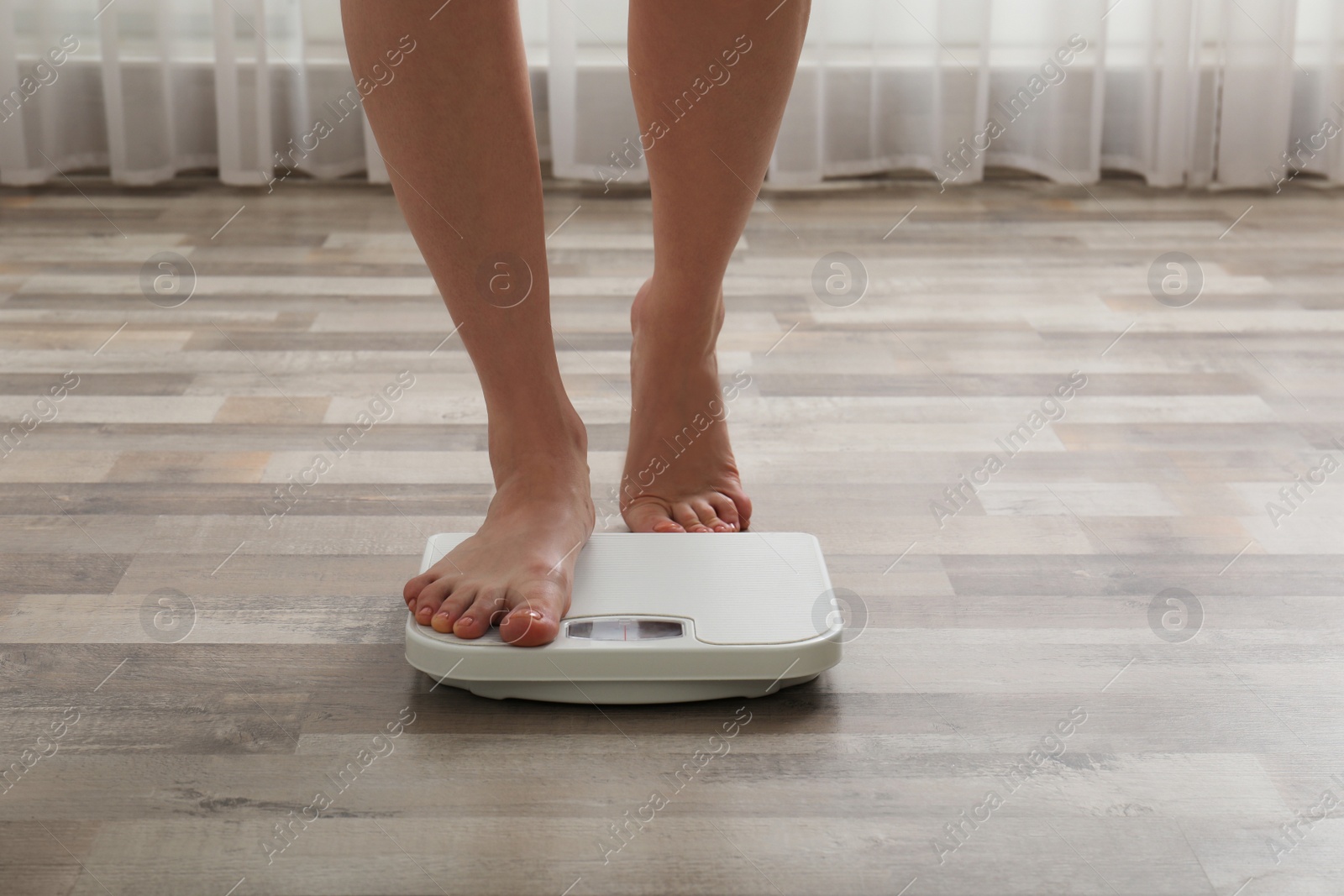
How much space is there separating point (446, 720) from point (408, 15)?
0.47 meters

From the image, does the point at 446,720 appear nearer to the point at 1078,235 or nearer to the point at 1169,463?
the point at 1169,463

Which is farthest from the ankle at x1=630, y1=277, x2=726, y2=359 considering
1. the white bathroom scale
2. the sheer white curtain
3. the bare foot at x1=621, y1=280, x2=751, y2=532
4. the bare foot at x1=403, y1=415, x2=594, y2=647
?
the sheer white curtain

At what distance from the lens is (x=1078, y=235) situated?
206cm

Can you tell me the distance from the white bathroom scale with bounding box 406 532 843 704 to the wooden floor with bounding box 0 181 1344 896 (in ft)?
0.08

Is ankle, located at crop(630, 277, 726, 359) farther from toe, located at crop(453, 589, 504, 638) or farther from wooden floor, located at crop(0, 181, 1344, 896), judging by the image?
toe, located at crop(453, 589, 504, 638)

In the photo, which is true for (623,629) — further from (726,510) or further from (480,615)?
(726,510)

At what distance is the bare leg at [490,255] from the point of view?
81 centimetres

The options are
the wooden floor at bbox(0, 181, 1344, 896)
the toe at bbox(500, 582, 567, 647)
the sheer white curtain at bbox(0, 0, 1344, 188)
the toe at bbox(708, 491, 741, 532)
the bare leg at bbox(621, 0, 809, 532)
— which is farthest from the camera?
the sheer white curtain at bbox(0, 0, 1344, 188)

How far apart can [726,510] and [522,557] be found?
0.22 meters

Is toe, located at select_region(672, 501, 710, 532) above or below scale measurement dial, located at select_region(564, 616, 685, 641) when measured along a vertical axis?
below

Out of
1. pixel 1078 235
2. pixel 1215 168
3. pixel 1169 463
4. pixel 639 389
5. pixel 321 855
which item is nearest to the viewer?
pixel 321 855

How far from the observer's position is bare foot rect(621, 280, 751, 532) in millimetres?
1017

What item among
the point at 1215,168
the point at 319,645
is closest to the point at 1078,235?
the point at 1215,168

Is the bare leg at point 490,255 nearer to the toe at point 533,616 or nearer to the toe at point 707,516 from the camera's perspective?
the toe at point 533,616
